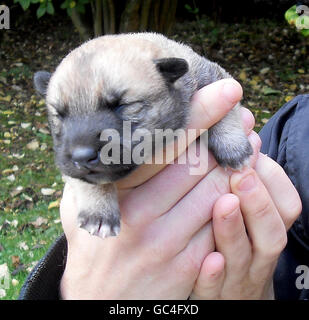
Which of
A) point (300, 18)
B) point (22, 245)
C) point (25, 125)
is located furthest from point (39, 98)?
point (300, 18)

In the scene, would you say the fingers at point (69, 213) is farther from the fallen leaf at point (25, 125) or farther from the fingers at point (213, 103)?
the fallen leaf at point (25, 125)

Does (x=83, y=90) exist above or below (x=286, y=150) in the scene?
above

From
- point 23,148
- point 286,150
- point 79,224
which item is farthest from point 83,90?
point 23,148

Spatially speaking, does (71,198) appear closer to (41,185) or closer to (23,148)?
(41,185)

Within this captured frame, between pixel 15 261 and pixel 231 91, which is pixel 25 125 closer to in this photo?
pixel 15 261

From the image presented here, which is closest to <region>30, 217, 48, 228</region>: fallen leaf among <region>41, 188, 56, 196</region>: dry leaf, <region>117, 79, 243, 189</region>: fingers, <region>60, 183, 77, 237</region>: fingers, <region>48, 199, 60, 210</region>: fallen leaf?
<region>48, 199, 60, 210</region>: fallen leaf

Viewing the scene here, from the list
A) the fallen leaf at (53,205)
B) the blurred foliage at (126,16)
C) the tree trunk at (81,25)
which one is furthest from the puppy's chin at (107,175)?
the tree trunk at (81,25)
